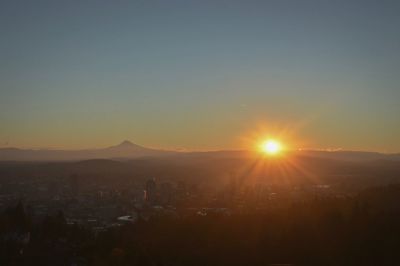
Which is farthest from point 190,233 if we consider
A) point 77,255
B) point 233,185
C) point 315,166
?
point 315,166

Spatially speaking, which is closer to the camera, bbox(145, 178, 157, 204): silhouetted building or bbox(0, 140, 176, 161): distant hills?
bbox(145, 178, 157, 204): silhouetted building

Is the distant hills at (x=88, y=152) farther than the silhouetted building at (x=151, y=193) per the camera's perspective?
Yes

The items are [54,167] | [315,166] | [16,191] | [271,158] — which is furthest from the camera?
[271,158]

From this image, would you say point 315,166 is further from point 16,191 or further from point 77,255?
point 77,255

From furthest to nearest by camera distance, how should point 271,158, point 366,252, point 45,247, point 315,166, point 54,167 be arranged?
point 271,158, point 315,166, point 54,167, point 45,247, point 366,252

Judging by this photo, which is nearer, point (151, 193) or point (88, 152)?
point (151, 193)

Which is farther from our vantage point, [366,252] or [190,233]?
[190,233]

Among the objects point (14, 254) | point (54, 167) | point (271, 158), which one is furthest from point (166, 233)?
point (271, 158)

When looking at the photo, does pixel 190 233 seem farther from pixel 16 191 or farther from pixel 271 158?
pixel 271 158

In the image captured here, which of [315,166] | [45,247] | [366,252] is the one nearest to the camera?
[366,252]
